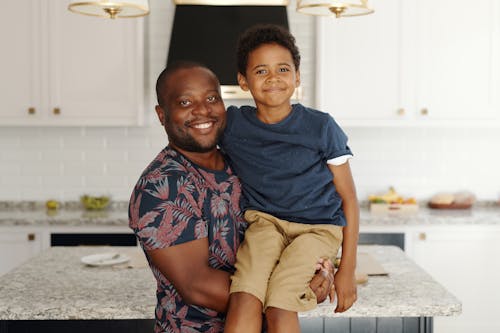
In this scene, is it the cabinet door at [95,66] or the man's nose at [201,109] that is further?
the cabinet door at [95,66]

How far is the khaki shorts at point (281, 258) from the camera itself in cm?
185

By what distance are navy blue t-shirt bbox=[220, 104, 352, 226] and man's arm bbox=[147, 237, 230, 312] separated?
311 mm

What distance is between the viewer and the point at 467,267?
169 inches

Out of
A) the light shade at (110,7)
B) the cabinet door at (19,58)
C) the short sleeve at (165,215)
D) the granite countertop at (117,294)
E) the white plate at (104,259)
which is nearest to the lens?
the short sleeve at (165,215)

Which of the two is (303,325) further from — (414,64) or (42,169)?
(42,169)

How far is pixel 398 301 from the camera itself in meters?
2.21

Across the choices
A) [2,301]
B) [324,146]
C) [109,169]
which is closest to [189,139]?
[324,146]

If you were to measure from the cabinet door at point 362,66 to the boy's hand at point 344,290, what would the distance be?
8.04 feet

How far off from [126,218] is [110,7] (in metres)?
2.09

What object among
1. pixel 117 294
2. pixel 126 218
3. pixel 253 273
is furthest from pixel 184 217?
pixel 126 218

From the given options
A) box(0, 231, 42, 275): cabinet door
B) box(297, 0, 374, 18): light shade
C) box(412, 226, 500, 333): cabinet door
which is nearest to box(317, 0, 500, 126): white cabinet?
box(412, 226, 500, 333): cabinet door

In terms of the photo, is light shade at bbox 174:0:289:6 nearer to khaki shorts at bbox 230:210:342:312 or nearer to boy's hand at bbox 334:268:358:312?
khaki shorts at bbox 230:210:342:312

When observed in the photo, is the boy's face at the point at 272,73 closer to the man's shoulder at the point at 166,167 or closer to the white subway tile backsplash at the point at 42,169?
the man's shoulder at the point at 166,167

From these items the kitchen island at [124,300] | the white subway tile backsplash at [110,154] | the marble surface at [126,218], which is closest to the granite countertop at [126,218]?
the marble surface at [126,218]
